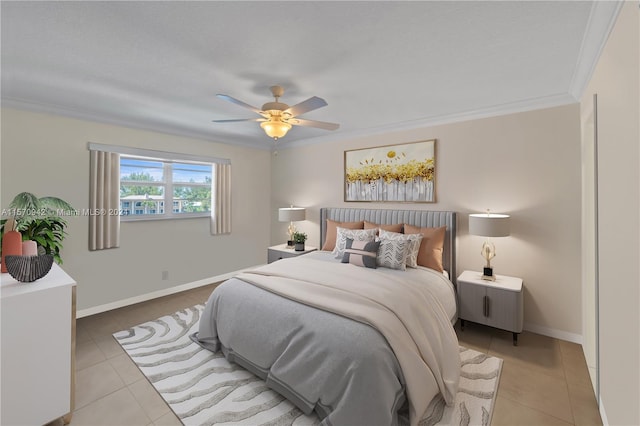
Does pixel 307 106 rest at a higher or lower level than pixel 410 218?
higher

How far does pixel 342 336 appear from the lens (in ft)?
5.89

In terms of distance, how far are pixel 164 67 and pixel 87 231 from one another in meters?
2.47

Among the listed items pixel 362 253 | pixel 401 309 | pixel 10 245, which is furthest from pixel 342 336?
pixel 10 245

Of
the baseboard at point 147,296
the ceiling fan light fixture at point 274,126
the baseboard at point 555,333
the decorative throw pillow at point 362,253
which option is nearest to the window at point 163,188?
the baseboard at point 147,296

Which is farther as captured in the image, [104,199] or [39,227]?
[104,199]

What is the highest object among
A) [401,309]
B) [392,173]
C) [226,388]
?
[392,173]

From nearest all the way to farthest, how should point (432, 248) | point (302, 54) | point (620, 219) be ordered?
1. point (620, 219)
2. point (302, 54)
3. point (432, 248)

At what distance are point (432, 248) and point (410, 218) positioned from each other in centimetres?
61

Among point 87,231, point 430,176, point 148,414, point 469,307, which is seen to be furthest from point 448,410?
point 87,231

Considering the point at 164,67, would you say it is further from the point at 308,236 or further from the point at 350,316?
the point at 308,236

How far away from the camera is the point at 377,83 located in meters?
2.55

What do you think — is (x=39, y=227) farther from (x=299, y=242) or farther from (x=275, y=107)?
(x=299, y=242)

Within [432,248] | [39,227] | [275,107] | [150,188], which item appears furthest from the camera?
[150,188]

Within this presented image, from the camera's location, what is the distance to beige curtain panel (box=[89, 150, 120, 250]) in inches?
136
